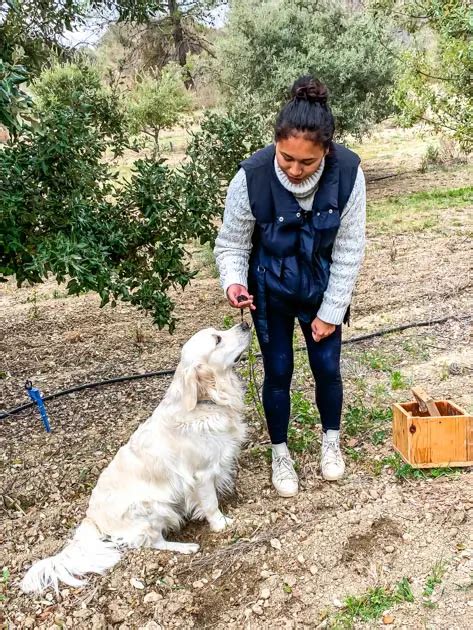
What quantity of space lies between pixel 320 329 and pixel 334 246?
0.38 metres

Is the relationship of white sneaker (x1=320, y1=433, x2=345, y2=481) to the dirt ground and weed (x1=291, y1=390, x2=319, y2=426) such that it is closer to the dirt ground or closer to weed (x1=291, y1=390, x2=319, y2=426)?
the dirt ground

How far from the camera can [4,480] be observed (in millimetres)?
3650

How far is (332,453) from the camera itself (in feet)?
10.8

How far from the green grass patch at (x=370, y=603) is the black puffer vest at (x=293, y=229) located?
4.02 feet

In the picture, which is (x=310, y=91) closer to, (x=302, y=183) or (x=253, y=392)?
(x=302, y=183)

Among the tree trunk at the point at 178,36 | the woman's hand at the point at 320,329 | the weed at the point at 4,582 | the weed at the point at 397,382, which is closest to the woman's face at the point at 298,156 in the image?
the woman's hand at the point at 320,329

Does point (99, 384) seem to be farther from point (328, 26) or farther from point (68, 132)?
point (328, 26)

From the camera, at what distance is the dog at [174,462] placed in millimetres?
2920

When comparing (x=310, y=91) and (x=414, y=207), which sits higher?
(x=310, y=91)

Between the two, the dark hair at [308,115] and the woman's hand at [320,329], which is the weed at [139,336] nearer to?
the woman's hand at [320,329]

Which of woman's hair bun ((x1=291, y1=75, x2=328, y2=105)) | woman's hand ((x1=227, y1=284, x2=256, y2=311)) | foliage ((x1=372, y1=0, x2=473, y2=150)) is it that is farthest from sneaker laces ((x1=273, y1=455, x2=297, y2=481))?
foliage ((x1=372, y1=0, x2=473, y2=150))

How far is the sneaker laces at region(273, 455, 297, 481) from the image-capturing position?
326cm

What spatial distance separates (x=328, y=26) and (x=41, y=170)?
10.9 m

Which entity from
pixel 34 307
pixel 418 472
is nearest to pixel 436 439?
pixel 418 472
